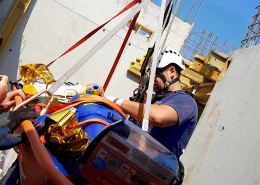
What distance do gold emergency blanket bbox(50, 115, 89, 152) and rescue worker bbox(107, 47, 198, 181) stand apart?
0.76 m

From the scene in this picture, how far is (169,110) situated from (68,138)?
3.21 ft

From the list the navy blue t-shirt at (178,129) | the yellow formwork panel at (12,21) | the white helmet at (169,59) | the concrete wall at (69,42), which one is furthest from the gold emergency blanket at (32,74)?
the yellow formwork panel at (12,21)

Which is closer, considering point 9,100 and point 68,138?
point 68,138

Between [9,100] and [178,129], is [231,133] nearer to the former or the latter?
[178,129]

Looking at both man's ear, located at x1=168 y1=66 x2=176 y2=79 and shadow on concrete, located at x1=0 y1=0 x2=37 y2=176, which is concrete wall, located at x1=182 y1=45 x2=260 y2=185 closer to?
man's ear, located at x1=168 y1=66 x2=176 y2=79

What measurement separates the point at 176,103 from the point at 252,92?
1.27 m

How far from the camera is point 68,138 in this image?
1287mm

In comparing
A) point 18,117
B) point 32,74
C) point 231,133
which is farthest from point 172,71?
point 32,74

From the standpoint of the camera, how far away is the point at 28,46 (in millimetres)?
5828

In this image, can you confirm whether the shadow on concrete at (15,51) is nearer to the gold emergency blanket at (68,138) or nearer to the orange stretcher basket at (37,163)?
the orange stretcher basket at (37,163)

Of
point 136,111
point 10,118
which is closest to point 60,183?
point 10,118

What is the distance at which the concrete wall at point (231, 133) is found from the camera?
2.25 meters

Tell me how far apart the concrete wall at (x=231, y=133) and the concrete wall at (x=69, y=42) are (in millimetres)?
3118

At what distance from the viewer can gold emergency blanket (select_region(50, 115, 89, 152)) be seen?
1.26 metres
